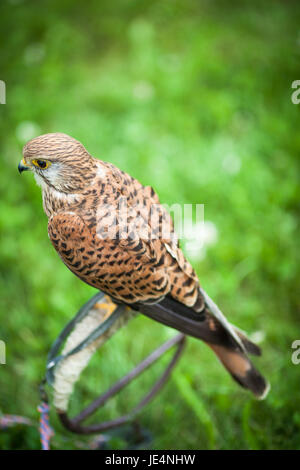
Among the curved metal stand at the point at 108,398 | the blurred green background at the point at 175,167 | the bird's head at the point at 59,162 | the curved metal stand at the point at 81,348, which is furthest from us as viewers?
the blurred green background at the point at 175,167

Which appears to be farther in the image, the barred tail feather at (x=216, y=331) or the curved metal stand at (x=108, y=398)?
the curved metal stand at (x=108, y=398)

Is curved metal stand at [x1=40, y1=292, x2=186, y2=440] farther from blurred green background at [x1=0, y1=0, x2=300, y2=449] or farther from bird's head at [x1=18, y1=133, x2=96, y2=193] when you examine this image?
bird's head at [x1=18, y1=133, x2=96, y2=193]

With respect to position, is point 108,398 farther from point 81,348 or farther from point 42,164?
point 42,164

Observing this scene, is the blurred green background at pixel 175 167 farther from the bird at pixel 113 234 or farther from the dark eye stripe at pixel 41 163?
the dark eye stripe at pixel 41 163

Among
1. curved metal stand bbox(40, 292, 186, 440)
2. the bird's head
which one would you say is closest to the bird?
the bird's head

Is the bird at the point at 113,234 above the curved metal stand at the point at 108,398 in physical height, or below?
above

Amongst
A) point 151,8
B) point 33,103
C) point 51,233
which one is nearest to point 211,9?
Answer: point 151,8

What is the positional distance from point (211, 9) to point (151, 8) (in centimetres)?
71

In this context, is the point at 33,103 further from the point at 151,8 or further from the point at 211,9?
the point at 211,9

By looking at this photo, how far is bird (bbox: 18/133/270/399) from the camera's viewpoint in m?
1.51

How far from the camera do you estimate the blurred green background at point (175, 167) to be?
8.09ft

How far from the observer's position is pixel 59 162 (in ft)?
4.92

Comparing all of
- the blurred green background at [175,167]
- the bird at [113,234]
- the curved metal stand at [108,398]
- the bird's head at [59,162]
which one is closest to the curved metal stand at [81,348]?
the curved metal stand at [108,398]

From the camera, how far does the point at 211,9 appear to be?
5.00 meters
